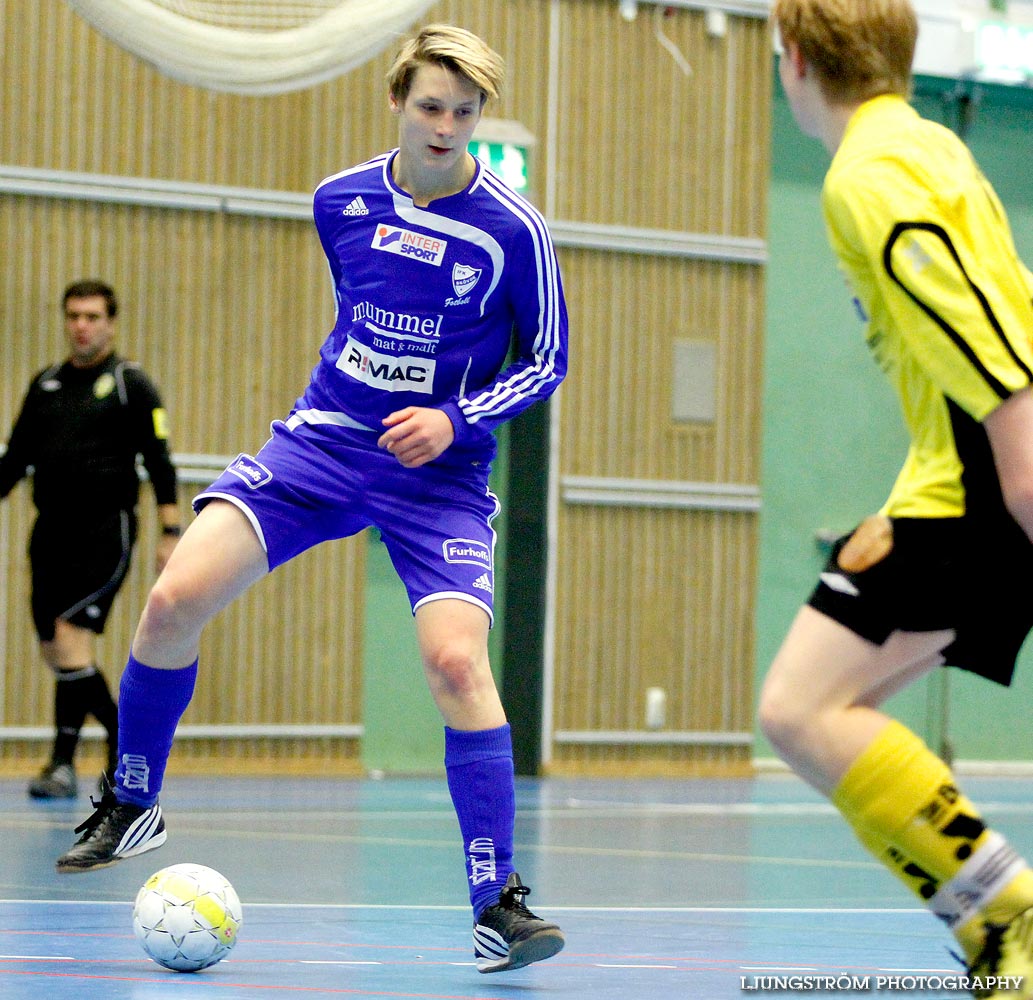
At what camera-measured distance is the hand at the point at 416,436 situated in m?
3.87

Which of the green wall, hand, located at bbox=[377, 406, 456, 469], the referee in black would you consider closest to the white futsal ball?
hand, located at bbox=[377, 406, 456, 469]

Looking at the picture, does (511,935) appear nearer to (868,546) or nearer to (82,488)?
(868,546)

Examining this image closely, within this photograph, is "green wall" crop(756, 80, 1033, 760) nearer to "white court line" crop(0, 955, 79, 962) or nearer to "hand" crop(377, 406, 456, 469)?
"hand" crop(377, 406, 456, 469)

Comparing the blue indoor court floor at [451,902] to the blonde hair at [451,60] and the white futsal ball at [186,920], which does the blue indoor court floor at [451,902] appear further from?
the blonde hair at [451,60]

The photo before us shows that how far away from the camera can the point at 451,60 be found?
3896mm

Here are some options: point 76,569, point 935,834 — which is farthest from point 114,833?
point 76,569

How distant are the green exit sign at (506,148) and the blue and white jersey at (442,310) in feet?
21.4

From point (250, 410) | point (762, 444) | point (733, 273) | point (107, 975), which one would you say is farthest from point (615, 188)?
point (107, 975)

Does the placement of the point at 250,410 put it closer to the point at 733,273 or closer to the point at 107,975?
the point at 733,273

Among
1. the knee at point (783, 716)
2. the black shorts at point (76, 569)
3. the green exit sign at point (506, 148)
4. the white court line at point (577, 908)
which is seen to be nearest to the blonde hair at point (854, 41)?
the knee at point (783, 716)

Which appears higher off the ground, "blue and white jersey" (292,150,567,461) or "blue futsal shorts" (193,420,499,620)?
"blue and white jersey" (292,150,567,461)

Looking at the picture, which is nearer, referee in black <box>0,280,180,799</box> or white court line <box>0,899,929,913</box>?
white court line <box>0,899,929,913</box>

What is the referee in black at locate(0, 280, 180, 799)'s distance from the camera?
26.2 feet

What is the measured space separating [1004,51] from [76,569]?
7.62m
